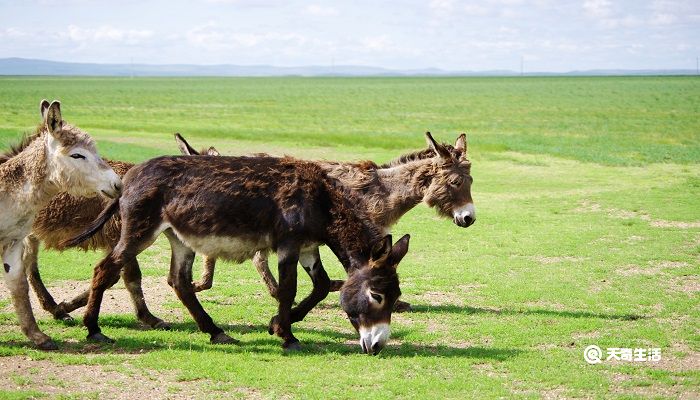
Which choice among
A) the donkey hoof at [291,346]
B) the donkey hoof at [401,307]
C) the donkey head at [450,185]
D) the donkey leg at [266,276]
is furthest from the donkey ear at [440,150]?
the donkey hoof at [291,346]

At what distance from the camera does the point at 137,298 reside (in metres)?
10.5

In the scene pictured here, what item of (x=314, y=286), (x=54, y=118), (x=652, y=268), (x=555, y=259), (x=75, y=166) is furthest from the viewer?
(x=555, y=259)

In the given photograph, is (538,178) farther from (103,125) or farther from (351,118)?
(351,118)

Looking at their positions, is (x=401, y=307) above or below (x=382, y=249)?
below

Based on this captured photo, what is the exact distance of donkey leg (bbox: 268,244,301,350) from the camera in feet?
30.8

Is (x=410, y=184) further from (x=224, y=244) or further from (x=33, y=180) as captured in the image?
(x=33, y=180)

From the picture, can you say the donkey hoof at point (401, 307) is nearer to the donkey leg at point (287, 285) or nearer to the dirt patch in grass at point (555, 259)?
the donkey leg at point (287, 285)

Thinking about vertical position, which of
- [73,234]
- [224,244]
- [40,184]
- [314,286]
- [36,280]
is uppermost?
[40,184]

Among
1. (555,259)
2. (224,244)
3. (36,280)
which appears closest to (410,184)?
(224,244)

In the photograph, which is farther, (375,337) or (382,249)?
(382,249)

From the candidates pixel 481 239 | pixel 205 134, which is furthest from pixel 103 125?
pixel 481 239

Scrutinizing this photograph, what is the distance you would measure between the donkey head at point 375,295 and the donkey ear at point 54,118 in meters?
3.65

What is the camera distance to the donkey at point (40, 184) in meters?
9.15

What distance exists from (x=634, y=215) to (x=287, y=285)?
1306 centimetres
